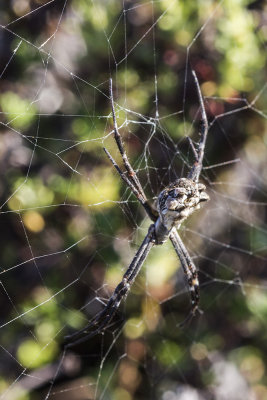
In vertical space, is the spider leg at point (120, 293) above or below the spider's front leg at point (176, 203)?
below

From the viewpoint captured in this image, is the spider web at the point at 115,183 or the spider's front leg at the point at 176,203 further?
the spider web at the point at 115,183

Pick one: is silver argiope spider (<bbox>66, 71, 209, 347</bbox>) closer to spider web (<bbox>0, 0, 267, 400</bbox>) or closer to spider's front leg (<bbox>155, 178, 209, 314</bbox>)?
spider's front leg (<bbox>155, 178, 209, 314</bbox>)

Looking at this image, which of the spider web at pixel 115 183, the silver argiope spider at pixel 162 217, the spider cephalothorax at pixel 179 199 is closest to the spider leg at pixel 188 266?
the silver argiope spider at pixel 162 217

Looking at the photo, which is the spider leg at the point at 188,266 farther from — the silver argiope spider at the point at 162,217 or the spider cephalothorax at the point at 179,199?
the spider cephalothorax at the point at 179,199

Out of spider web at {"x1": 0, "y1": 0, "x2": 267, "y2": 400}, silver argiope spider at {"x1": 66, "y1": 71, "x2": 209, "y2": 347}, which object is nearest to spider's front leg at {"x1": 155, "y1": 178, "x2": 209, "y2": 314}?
silver argiope spider at {"x1": 66, "y1": 71, "x2": 209, "y2": 347}

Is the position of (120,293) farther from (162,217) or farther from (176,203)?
(176,203)

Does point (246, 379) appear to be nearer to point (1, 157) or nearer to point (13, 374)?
point (13, 374)
